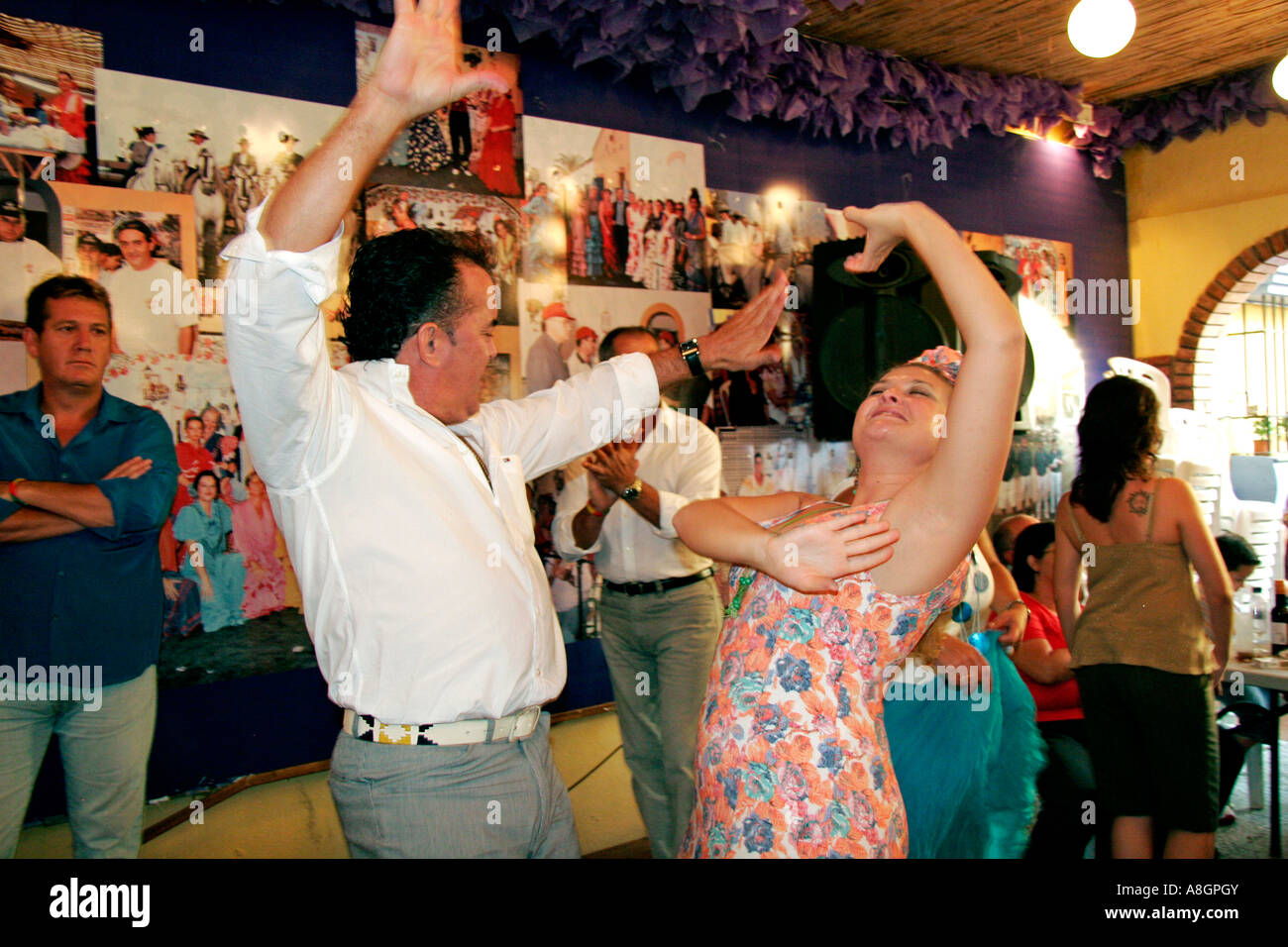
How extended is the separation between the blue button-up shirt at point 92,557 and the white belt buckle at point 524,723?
145cm

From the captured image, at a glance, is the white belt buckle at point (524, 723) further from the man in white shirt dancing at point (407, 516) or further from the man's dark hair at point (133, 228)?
the man's dark hair at point (133, 228)

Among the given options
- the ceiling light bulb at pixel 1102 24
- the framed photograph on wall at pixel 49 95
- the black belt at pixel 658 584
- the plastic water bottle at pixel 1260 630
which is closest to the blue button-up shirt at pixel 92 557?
the framed photograph on wall at pixel 49 95

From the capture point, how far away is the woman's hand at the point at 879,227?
1.36 m

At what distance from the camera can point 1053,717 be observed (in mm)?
2936

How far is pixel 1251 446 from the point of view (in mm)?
6316

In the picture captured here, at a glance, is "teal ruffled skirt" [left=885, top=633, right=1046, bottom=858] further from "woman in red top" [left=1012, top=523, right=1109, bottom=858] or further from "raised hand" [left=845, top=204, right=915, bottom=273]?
"raised hand" [left=845, top=204, right=915, bottom=273]

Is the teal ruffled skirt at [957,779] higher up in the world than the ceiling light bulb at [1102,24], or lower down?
lower down

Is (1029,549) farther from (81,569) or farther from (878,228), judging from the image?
(81,569)

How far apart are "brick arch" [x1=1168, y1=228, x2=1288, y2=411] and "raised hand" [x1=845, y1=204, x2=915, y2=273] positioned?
553 cm

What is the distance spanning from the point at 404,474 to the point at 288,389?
0.25 metres

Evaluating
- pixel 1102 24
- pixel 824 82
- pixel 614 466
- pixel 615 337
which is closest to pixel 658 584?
pixel 614 466

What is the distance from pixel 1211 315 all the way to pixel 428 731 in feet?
20.6

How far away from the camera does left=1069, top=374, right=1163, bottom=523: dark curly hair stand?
2.62 meters

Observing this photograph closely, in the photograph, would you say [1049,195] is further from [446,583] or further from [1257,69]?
[446,583]
